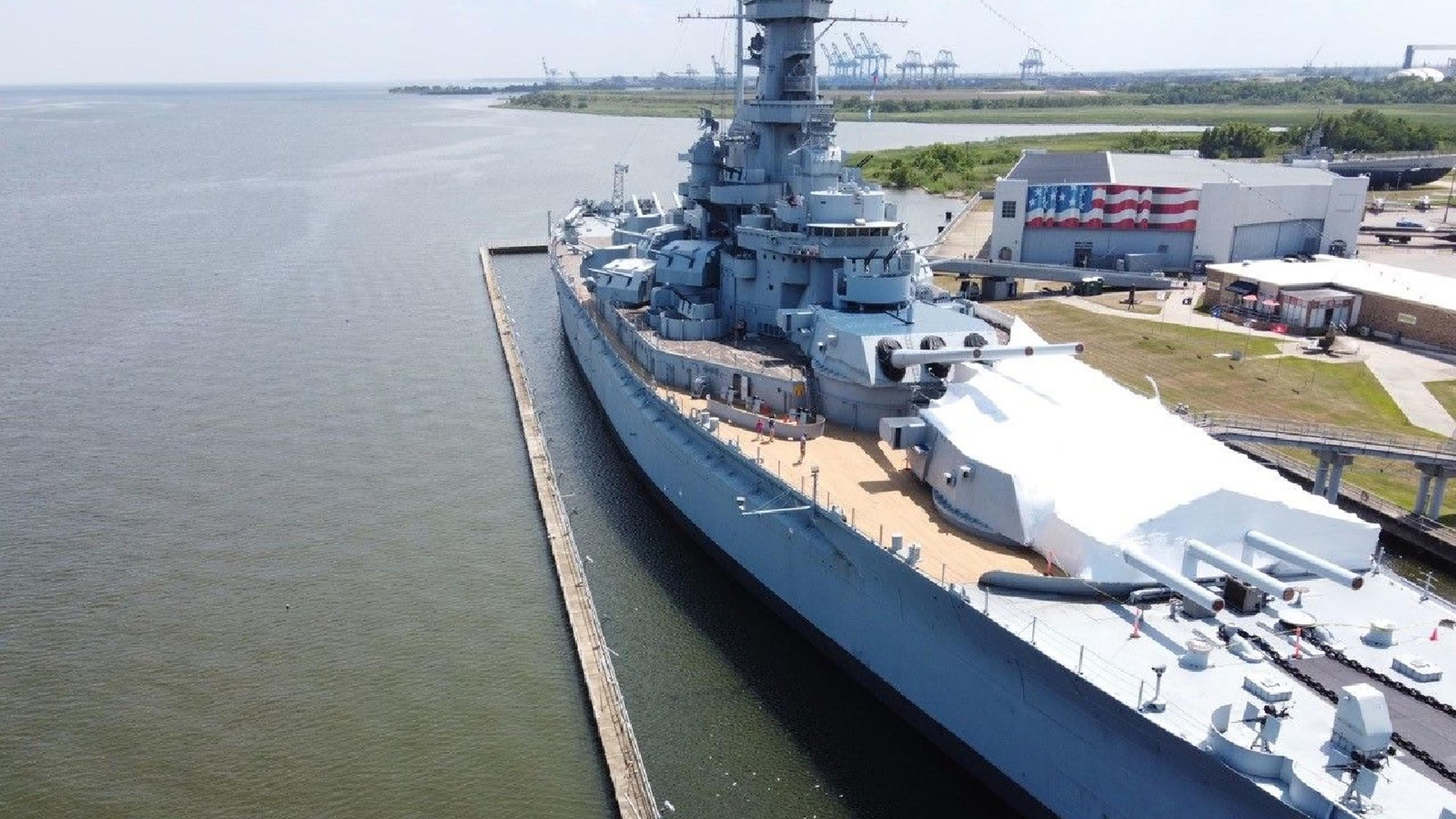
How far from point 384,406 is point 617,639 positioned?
57.0 ft

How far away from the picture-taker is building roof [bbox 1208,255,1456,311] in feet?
129

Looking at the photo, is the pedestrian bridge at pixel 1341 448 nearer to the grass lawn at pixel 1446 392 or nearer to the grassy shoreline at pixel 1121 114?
the grass lawn at pixel 1446 392

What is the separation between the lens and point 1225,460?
16.9m

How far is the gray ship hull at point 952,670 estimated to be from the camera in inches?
496

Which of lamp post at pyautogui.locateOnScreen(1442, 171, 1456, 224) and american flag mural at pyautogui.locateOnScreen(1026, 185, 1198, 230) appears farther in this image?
lamp post at pyautogui.locateOnScreen(1442, 171, 1456, 224)

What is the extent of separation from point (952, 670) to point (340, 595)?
14582mm

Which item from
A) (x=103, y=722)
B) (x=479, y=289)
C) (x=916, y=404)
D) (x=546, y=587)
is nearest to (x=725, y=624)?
(x=546, y=587)

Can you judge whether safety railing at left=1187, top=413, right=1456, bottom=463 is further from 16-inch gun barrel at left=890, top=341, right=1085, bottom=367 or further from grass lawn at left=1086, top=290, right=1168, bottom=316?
grass lawn at left=1086, top=290, right=1168, bottom=316

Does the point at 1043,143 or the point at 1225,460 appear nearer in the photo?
the point at 1225,460

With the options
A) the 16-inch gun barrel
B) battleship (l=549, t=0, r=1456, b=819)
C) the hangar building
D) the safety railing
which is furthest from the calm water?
the hangar building

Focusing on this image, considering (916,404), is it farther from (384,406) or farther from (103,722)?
(384,406)

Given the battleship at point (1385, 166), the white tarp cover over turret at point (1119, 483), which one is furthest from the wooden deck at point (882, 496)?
the battleship at point (1385, 166)

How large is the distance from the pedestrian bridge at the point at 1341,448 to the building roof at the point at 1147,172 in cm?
2841

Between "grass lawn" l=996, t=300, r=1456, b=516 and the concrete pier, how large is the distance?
19.7 metres
